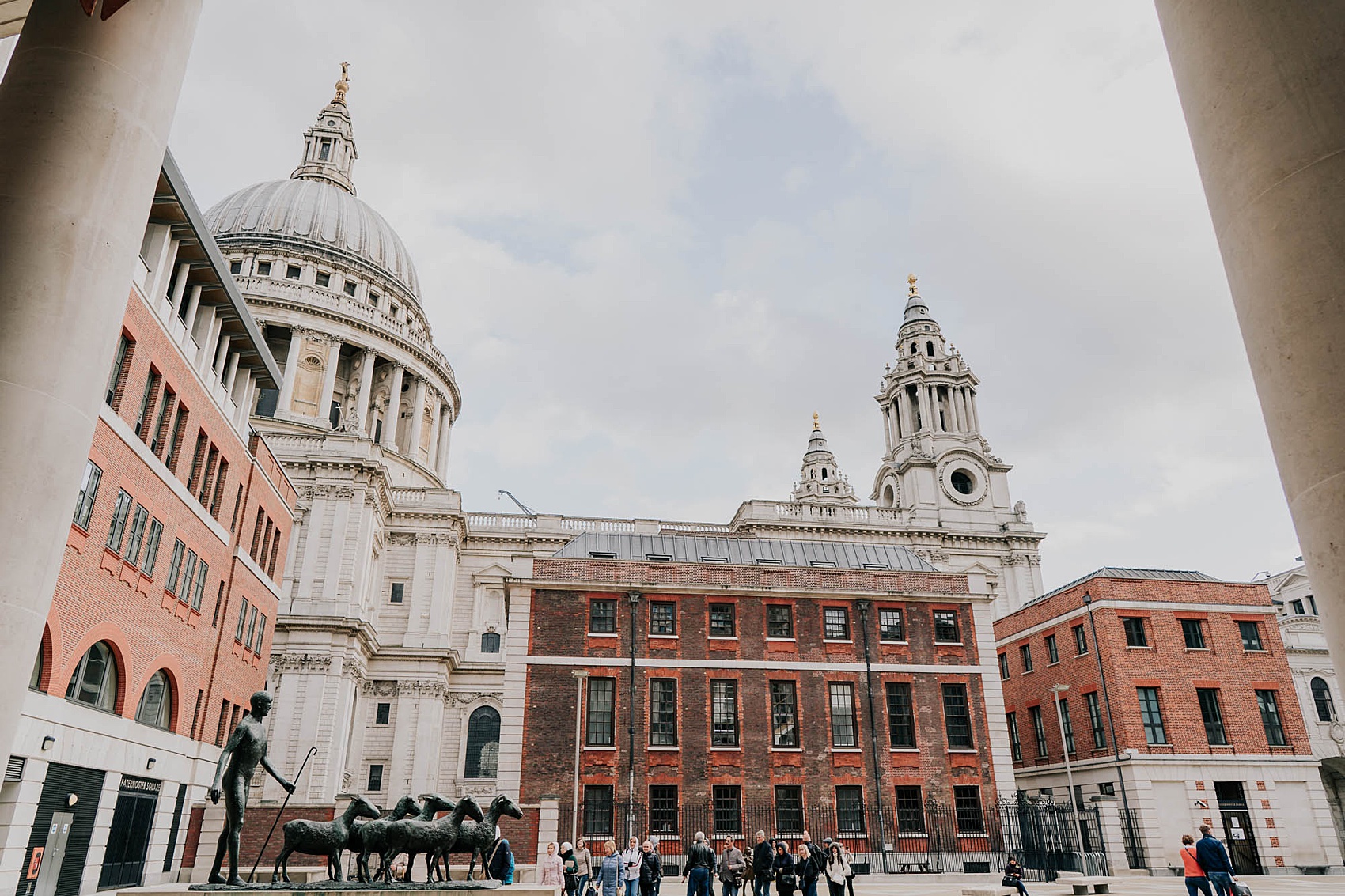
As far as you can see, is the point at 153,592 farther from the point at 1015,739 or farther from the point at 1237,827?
the point at 1237,827

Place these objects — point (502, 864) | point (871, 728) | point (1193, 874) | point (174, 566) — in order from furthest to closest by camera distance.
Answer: point (871, 728) → point (174, 566) → point (502, 864) → point (1193, 874)

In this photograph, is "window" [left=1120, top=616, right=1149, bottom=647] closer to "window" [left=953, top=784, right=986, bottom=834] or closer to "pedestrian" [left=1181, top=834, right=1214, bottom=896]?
"window" [left=953, top=784, right=986, bottom=834]

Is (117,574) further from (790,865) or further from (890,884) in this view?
(890,884)

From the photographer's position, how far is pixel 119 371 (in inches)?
926

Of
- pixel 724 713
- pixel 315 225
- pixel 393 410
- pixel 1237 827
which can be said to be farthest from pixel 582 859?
pixel 315 225

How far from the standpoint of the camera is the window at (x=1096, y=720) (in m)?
39.3

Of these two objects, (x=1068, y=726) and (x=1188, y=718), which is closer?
(x=1188, y=718)

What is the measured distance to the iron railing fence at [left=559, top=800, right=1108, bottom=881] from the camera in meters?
32.9

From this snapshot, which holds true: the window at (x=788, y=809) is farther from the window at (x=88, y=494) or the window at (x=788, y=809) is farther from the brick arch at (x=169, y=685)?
the window at (x=88, y=494)

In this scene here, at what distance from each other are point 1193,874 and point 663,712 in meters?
20.0

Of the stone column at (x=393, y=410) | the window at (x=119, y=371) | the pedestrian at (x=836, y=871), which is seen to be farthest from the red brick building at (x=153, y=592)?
the stone column at (x=393, y=410)

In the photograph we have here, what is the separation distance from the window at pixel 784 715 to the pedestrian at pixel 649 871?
13.2 meters

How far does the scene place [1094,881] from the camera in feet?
90.5

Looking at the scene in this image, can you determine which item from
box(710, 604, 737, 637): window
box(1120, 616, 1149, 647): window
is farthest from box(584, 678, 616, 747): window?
box(1120, 616, 1149, 647): window
